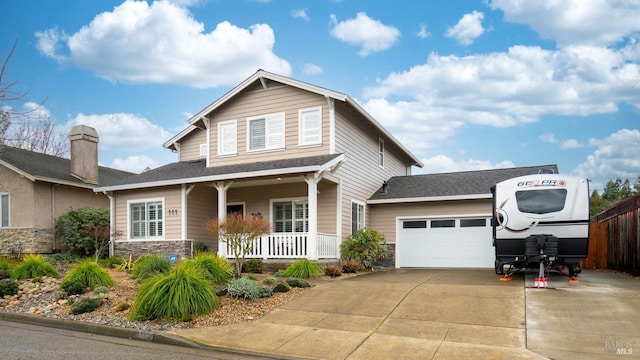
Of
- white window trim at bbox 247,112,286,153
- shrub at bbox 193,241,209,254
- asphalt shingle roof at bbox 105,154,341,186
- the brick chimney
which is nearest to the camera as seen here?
asphalt shingle roof at bbox 105,154,341,186

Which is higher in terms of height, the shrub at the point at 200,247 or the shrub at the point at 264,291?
the shrub at the point at 200,247

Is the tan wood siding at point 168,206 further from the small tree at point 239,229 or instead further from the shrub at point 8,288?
the shrub at point 8,288

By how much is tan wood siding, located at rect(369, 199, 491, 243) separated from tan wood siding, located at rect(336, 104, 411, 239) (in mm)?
333

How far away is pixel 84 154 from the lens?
22.1 meters

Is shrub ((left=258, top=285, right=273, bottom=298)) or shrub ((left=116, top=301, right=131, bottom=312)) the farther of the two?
shrub ((left=258, top=285, right=273, bottom=298))

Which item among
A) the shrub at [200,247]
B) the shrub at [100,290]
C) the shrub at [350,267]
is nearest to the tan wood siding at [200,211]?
the shrub at [200,247]

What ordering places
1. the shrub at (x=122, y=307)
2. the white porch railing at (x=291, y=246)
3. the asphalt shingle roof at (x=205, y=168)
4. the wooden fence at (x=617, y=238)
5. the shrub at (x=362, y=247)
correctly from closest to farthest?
the shrub at (x=122, y=307) → the wooden fence at (x=617, y=238) → the white porch railing at (x=291, y=246) → the asphalt shingle roof at (x=205, y=168) → the shrub at (x=362, y=247)

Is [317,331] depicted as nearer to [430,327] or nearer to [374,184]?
[430,327]

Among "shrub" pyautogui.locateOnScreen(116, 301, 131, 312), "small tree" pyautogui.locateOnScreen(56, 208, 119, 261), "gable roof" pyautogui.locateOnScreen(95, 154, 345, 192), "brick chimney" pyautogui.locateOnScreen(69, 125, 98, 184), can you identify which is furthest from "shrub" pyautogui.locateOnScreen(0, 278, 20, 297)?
"brick chimney" pyautogui.locateOnScreen(69, 125, 98, 184)

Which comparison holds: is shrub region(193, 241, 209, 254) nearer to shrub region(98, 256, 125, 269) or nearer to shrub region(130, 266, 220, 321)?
shrub region(98, 256, 125, 269)

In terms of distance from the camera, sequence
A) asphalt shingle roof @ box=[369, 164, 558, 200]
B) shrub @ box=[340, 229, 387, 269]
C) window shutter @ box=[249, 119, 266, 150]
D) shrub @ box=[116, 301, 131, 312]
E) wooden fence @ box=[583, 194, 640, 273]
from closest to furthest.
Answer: shrub @ box=[116, 301, 131, 312]
wooden fence @ box=[583, 194, 640, 273]
shrub @ box=[340, 229, 387, 269]
window shutter @ box=[249, 119, 266, 150]
asphalt shingle roof @ box=[369, 164, 558, 200]

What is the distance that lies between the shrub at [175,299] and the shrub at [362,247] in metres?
7.26

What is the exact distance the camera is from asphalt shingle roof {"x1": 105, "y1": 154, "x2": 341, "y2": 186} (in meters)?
15.0

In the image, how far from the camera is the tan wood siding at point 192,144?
20.0 meters
